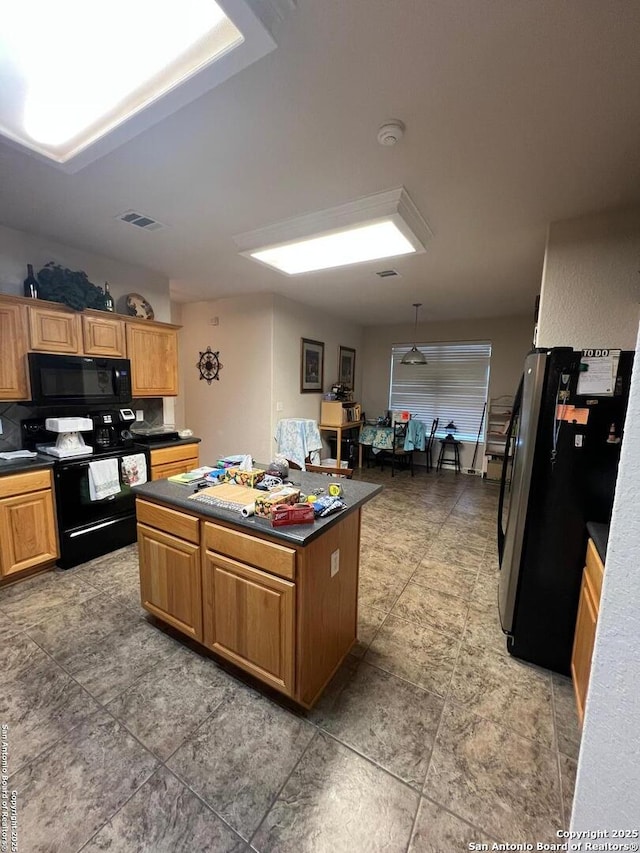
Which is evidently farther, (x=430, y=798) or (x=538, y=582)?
(x=538, y=582)

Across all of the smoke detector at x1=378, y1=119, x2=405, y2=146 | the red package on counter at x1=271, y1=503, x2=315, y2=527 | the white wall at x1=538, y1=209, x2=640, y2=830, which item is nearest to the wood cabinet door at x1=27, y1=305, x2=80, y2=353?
the red package on counter at x1=271, y1=503, x2=315, y2=527

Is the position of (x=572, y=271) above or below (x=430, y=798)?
above

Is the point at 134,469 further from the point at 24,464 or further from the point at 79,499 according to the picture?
the point at 24,464

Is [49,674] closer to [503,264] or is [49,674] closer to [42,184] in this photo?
[42,184]

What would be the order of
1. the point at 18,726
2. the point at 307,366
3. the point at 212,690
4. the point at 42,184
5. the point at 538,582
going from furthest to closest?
the point at 307,366 < the point at 42,184 < the point at 538,582 < the point at 212,690 < the point at 18,726

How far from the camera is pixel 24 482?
2441 mm

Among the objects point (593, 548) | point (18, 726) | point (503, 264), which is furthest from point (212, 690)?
point (503, 264)

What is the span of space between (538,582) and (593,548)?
0.42 m

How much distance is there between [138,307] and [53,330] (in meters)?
0.95

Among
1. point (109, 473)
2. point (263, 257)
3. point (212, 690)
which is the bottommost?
point (212, 690)

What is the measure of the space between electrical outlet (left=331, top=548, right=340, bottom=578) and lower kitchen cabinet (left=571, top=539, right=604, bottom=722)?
1.08 m

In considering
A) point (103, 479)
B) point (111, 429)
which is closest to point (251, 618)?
point (103, 479)

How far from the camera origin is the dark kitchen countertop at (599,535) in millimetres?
1367

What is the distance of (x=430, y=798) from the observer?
125 centimetres
